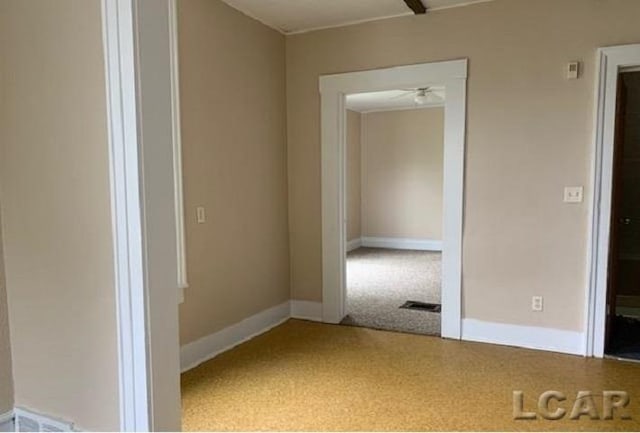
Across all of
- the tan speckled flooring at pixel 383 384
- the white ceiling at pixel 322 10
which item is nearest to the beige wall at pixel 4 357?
the tan speckled flooring at pixel 383 384

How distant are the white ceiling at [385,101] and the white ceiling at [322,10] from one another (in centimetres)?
247

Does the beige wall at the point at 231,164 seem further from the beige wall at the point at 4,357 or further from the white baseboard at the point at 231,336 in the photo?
the beige wall at the point at 4,357

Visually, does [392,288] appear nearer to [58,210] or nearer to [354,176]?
[354,176]

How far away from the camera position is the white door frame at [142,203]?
142 cm

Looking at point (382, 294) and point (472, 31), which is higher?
point (472, 31)

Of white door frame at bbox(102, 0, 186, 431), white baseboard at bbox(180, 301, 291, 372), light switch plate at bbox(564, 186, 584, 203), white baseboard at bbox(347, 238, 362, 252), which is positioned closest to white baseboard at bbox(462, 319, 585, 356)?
light switch plate at bbox(564, 186, 584, 203)

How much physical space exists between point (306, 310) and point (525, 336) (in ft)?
6.11

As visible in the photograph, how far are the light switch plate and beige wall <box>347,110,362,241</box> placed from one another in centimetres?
489

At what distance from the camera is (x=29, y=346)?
5.82 feet

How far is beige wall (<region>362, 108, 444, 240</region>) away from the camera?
778 centimetres

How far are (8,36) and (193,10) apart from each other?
154 centimetres

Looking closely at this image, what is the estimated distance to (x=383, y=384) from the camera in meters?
2.79

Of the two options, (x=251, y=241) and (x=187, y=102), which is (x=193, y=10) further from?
(x=251, y=241)

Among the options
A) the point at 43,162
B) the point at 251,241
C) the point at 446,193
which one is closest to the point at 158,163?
the point at 43,162
